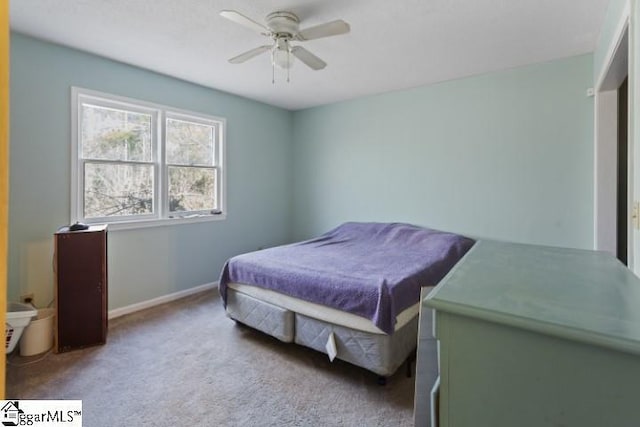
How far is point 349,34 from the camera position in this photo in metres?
2.51

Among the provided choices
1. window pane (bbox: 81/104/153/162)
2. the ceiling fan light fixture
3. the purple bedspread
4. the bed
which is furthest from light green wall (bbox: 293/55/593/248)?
window pane (bbox: 81/104/153/162)

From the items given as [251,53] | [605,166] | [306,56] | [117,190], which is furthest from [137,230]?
[605,166]

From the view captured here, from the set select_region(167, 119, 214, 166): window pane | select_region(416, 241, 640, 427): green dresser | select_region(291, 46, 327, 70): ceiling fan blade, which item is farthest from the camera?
select_region(167, 119, 214, 166): window pane

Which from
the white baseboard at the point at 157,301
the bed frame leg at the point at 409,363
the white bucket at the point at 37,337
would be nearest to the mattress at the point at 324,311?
the bed frame leg at the point at 409,363

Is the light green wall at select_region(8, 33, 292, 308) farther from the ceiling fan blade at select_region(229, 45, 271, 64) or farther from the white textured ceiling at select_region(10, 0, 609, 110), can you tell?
the ceiling fan blade at select_region(229, 45, 271, 64)

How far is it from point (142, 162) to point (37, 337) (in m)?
1.75

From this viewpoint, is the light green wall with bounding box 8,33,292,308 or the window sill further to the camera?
Answer: the window sill

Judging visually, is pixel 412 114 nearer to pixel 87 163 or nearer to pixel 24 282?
pixel 87 163

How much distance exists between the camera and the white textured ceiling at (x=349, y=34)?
213cm

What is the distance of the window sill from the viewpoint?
10.1 ft

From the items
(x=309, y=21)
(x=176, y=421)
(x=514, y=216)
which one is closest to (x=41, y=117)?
(x=309, y=21)

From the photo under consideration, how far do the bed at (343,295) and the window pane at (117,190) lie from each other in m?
1.33

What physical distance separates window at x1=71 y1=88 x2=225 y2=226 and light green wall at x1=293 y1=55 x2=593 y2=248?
157 cm

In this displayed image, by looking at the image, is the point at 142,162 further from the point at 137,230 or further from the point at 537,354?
the point at 537,354
